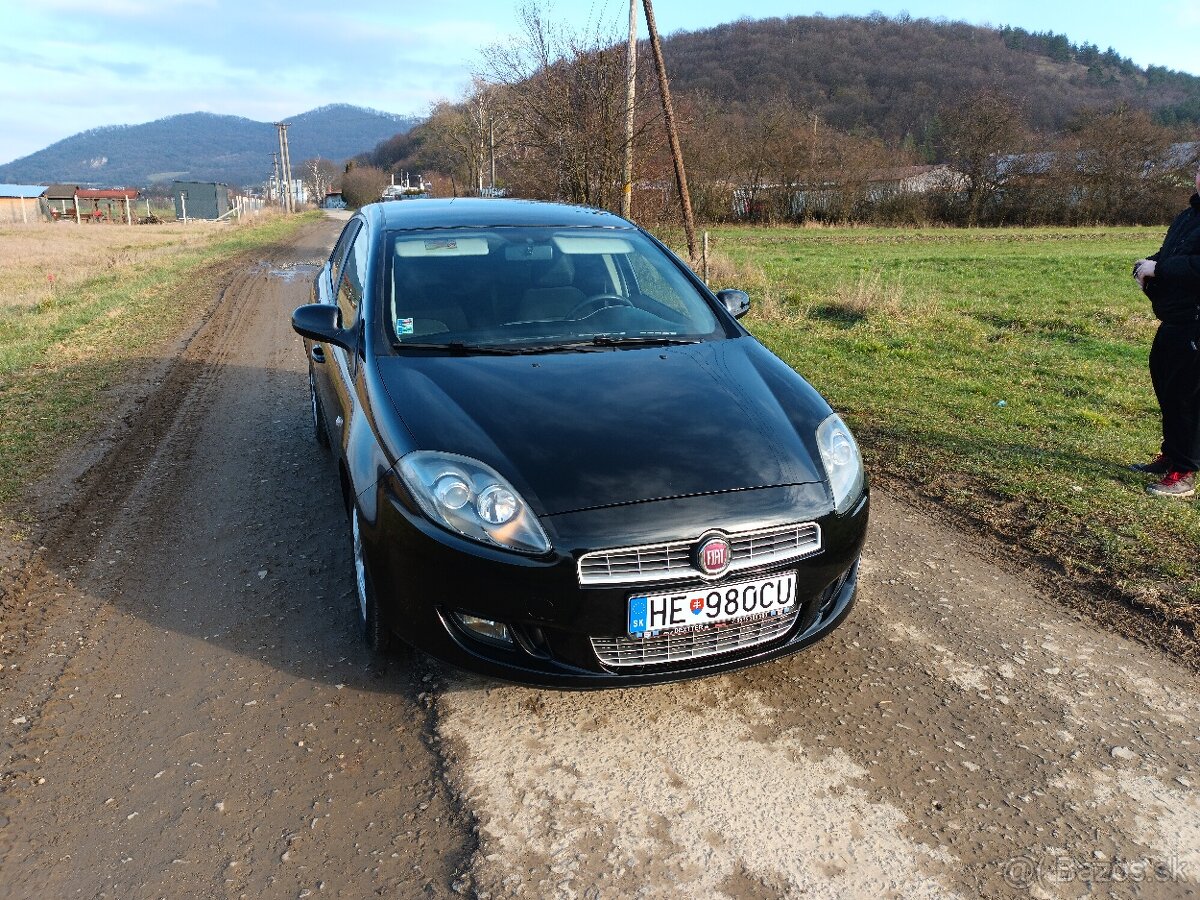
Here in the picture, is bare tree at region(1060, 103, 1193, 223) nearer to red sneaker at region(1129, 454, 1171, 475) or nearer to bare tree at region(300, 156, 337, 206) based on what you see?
red sneaker at region(1129, 454, 1171, 475)

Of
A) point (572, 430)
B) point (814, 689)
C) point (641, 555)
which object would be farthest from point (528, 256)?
point (814, 689)

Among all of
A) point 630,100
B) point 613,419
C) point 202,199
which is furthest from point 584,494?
point 202,199

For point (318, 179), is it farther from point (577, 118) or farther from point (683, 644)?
point (683, 644)


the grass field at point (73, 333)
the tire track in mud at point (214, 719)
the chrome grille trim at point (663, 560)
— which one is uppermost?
the chrome grille trim at point (663, 560)

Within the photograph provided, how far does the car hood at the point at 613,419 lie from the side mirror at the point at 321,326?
49 cm

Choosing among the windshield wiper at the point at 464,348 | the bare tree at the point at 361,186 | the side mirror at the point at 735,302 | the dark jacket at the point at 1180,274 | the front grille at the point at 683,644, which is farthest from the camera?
the bare tree at the point at 361,186

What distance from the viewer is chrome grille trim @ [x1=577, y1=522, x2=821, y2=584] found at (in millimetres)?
2691

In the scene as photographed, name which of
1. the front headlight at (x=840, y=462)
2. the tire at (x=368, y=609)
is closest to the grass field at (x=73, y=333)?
→ the tire at (x=368, y=609)

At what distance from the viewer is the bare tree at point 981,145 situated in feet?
152

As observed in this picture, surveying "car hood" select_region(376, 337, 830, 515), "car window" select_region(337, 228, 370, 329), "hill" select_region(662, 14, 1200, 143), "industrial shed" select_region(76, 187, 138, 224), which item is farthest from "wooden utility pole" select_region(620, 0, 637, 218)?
"industrial shed" select_region(76, 187, 138, 224)

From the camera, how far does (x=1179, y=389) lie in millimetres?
5031

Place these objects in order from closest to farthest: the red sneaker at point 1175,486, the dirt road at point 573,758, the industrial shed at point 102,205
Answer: the dirt road at point 573,758 < the red sneaker at point 1175,486 < the industrial shed at point 102,205

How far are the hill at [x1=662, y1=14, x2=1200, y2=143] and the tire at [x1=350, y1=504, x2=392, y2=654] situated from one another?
7374 cm

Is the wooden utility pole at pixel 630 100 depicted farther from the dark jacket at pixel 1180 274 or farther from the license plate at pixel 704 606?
the license plate at pixel 704 606
